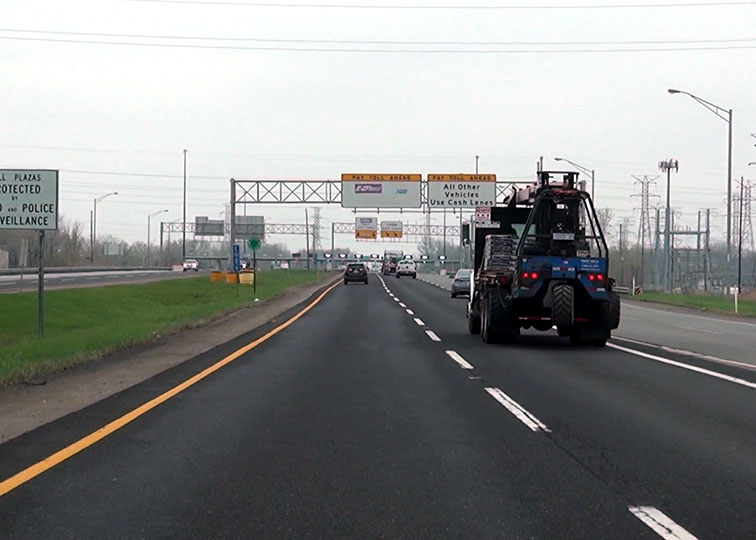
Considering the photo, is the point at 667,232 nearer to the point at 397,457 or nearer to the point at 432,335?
the point at 432,335

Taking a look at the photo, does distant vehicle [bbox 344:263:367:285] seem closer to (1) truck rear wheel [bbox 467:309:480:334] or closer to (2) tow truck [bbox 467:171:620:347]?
(1) truck rear wheel [bbox 467:309:480:334]

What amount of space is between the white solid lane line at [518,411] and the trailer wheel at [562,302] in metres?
6.27

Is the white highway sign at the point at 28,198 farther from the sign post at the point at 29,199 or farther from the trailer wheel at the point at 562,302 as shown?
the trailer wheel at the point at 562,302

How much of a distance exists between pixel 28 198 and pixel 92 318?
1729cm

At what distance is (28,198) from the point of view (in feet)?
62.3

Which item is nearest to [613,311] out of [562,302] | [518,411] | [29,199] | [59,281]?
[562,302]

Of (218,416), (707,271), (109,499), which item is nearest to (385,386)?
(218,416)

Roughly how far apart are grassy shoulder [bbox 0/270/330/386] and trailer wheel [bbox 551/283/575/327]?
9.24 meters

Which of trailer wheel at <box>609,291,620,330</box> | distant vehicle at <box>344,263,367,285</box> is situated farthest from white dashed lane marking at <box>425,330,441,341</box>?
distant vehicle at <box>344,263,367,285</box>

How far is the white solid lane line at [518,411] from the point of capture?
1025 centimetres

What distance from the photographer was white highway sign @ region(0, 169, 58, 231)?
18.9 meters

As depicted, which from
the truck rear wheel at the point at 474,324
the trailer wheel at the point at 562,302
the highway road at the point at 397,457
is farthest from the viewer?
the truck rear wheel at the point at 474,324

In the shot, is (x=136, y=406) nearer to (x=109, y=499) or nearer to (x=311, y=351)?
(x=109, y=499)

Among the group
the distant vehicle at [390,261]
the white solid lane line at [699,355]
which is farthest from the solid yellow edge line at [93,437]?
the distant vehicle at [390,261]
